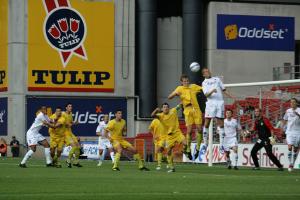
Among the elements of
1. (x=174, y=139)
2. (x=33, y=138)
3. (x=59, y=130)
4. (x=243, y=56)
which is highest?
(x=243, y=56)

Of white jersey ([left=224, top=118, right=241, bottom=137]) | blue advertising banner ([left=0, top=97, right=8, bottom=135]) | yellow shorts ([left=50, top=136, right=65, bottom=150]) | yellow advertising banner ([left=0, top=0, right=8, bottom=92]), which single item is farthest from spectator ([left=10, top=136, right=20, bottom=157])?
white jersey ([left=224, top=118, right=241, bottom=137])

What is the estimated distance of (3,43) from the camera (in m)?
56.0

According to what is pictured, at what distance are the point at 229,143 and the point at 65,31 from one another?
2428 centimetres

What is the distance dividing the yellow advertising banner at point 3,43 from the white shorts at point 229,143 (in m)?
24.4

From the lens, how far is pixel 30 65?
182ft

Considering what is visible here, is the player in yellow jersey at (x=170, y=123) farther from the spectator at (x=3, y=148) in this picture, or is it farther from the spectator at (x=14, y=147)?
the spectator at (x=3, y=148)

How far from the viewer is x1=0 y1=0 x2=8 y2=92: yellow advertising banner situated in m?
55.7

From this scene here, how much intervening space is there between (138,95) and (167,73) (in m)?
2.64

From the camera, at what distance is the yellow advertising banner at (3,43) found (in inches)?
2192

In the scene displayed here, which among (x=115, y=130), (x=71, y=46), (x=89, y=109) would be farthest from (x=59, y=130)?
(x=89, y=109)

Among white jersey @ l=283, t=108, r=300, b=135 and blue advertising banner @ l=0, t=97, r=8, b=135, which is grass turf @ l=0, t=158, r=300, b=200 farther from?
blue advertising banner @ l=0, t=97, r=8, b=135

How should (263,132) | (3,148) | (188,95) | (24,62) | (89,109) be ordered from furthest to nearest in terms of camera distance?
(89,109) → (24,62) → (3,148) → (263,132) → (188,95)

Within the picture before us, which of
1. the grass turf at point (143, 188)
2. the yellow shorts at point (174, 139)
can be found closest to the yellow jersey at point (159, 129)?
the yellow shorts at point (174, 139)

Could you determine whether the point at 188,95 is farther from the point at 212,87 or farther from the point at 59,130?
the point at 59,130
